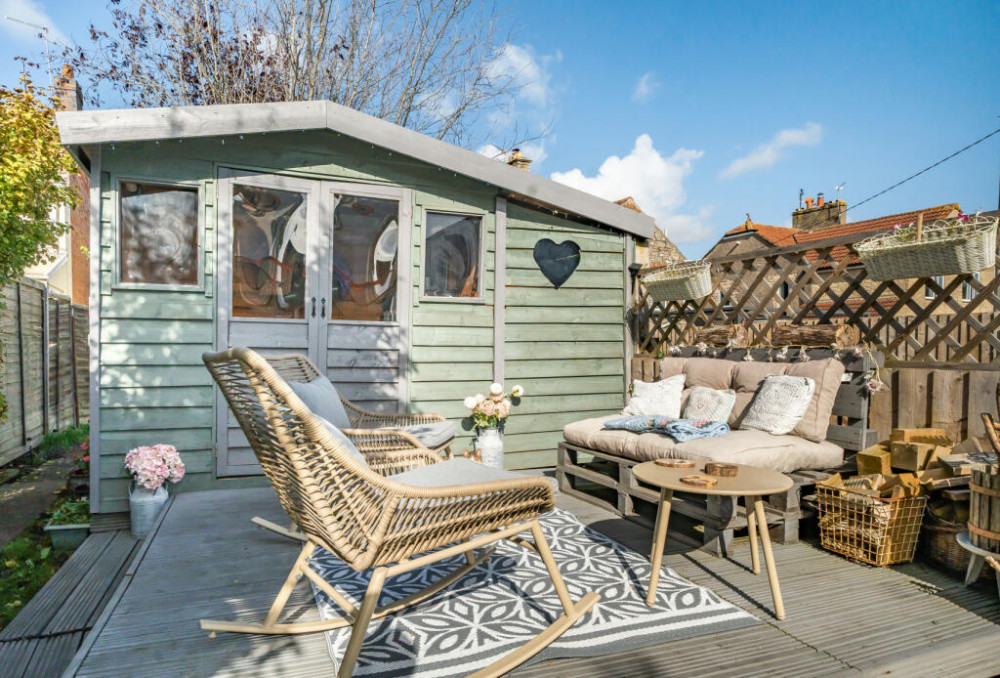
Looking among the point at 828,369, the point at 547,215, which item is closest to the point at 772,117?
the point at 547,215

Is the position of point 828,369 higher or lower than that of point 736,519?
higher

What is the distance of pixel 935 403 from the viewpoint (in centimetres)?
293

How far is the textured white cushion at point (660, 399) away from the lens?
12.7ft

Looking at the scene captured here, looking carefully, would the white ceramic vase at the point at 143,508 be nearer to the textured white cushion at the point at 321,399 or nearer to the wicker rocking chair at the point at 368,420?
the wicker rocking chair at the point at 368,420

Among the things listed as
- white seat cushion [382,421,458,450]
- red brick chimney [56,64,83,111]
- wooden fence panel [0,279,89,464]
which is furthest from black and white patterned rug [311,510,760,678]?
wooden fence panel [0,279,89,464]

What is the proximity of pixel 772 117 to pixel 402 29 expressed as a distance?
6593 mm

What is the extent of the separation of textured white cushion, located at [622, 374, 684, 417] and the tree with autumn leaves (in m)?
4.41

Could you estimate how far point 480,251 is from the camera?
454cm

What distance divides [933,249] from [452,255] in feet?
9.81

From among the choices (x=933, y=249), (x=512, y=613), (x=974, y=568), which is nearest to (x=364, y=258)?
(x=512, y=613)

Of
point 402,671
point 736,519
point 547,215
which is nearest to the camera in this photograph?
point 402,671

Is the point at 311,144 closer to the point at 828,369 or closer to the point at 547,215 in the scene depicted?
the point at 547,215

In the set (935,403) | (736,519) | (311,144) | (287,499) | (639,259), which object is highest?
(311,144)

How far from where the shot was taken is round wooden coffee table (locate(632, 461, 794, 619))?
6.79 ft
